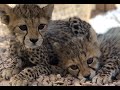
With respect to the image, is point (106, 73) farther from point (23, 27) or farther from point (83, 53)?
point (23, 27)

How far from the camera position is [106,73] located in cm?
191

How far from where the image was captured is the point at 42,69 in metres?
1.86

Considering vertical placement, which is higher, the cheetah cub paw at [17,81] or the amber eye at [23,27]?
the amber eye at [23,27]

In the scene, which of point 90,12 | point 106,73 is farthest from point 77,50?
point 90,12

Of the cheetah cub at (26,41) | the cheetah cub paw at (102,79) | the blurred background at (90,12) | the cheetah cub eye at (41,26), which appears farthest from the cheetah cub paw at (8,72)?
the blurred background at (90,12)

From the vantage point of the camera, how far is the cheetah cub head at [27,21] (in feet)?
5.73

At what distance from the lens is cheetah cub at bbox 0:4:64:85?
175cm

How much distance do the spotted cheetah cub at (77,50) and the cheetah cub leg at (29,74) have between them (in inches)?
2.9

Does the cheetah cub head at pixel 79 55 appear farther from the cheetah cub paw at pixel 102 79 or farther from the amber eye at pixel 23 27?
the amber eye at pixel 23 27

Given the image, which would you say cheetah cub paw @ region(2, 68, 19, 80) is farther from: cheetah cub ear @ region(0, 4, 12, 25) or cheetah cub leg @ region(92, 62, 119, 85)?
cheetah cub leg @ region(92, 62, 119, 85)

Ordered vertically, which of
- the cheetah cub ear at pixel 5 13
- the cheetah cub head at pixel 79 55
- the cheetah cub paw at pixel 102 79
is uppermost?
the cheetah cub ear at pixel 5 13

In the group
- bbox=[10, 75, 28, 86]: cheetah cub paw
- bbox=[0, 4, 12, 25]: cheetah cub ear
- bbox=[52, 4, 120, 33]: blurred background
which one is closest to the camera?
bbox=[10, 75, 28, 86]: cheetah cub paw

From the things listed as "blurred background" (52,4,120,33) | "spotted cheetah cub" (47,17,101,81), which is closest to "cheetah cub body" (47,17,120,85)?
"spotted cheetah cub" (47,17,101,81)
